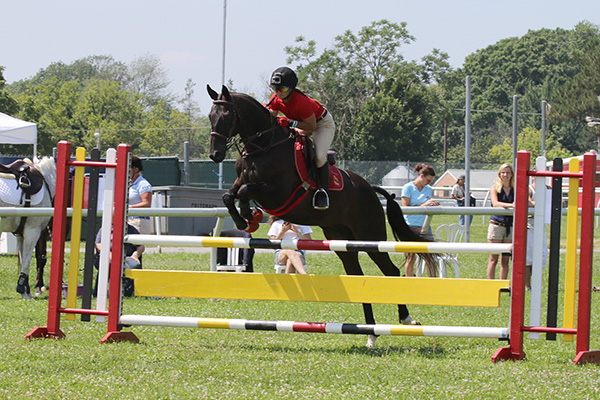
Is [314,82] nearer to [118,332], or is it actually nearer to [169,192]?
[169,192]

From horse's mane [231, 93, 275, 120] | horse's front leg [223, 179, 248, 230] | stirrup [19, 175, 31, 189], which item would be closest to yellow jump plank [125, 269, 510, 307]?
horse's front leg [223, 179, 248, 230]

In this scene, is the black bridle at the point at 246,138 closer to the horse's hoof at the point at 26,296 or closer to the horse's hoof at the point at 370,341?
the horse's hoof at the point at 370,341

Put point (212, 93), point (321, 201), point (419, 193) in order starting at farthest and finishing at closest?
point (419, 193), point (321, 201), point (212, 93)

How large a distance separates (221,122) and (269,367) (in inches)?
87.7

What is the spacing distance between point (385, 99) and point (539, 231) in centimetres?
5262

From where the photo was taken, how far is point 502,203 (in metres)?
10.6

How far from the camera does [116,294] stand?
6.04 meters

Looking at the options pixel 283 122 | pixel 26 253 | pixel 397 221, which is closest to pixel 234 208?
pixel 283 122

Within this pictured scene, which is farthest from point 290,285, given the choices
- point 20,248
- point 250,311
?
point 20,248

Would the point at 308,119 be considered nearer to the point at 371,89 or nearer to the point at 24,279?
the point at 24,279

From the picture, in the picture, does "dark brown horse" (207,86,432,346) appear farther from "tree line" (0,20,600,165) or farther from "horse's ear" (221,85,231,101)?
"tree line" (0,20,600,165)

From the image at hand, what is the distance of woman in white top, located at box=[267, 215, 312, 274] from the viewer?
1095 centimetres

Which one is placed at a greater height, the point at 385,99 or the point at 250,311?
the point at 385,99

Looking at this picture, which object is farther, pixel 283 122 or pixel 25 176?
pixel 25 176
